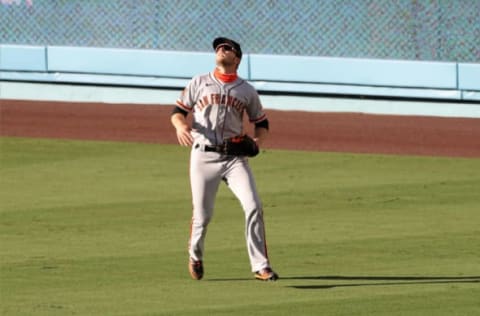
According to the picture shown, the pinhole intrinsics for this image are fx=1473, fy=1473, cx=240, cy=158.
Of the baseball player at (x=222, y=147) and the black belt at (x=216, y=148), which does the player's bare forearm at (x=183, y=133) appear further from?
the black belt at (x=216, y=148)

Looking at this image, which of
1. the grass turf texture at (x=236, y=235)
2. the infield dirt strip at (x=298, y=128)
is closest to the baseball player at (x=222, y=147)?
the grass turf texture at (x=236, y=235)

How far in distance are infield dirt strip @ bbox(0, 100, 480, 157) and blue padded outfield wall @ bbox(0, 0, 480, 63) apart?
241 cm

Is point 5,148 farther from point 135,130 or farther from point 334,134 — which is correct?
point 334,134

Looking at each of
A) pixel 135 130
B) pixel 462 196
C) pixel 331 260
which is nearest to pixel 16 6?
pixel 135 130

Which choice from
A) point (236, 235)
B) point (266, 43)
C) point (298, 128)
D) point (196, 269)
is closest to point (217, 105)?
point (196, 269)

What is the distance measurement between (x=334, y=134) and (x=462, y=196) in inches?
205

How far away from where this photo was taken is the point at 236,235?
13.3 m

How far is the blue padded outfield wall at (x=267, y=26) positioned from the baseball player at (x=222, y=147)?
13653 millimetres

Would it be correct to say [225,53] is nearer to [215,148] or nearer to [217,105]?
[217,105]

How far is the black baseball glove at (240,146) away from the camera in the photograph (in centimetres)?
1094

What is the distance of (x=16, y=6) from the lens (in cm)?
2762

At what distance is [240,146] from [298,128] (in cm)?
1059

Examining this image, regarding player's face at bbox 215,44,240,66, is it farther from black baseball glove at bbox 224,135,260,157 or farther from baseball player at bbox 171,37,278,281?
black baseball glove at bbox 224,135,260,157

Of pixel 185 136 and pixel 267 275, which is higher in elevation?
pixel 185 136
